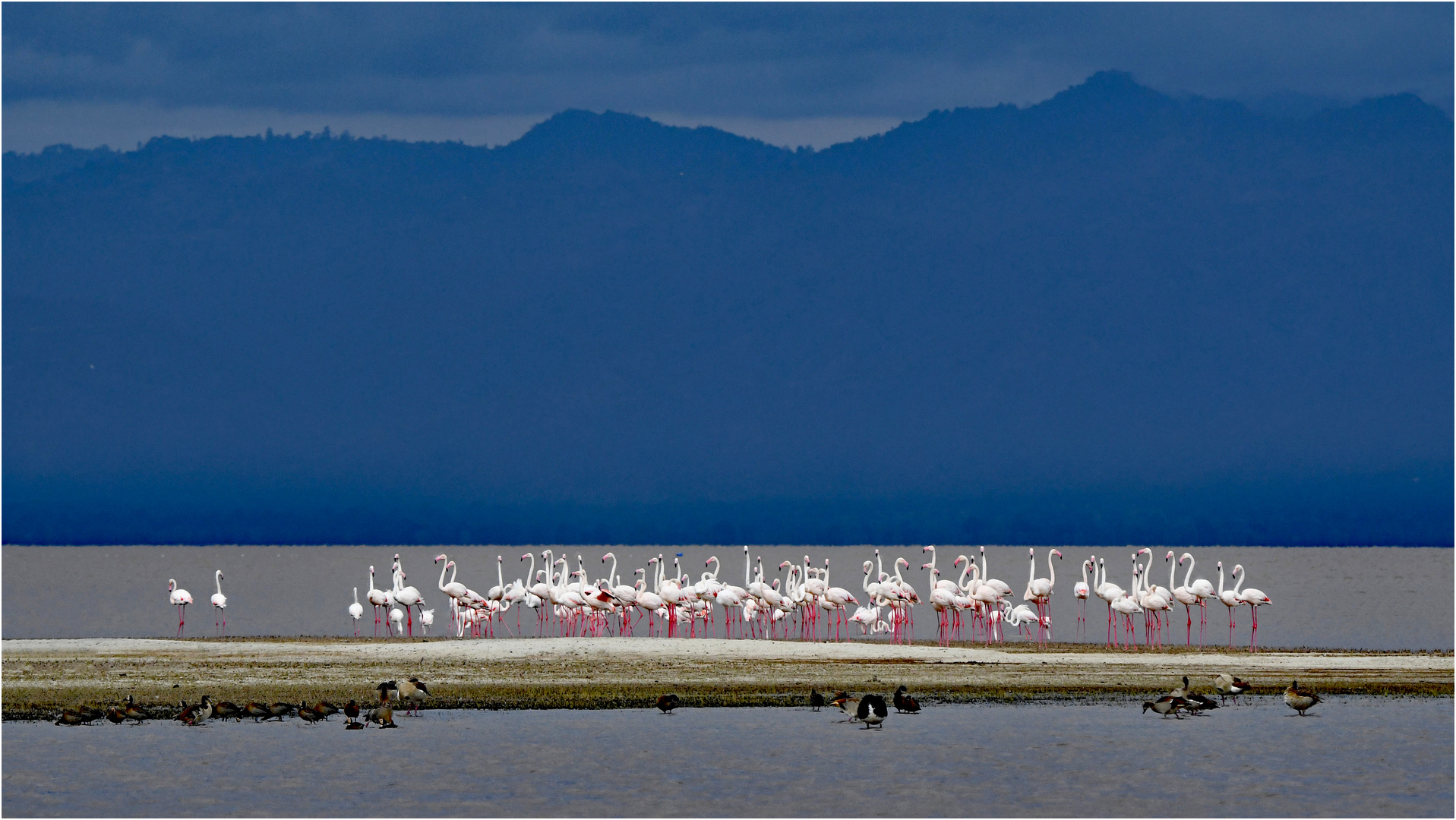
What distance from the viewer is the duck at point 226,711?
943 inches

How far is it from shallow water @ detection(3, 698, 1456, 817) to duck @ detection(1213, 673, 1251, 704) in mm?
1408

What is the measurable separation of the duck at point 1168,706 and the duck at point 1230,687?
227cm

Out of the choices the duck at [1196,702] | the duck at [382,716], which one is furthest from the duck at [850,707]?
the duck at [382,716]

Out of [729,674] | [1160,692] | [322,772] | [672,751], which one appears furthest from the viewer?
[729,674]

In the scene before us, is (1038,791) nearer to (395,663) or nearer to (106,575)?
(395,663)

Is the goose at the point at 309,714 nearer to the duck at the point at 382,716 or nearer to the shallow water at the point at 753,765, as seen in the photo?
the shallow water at the point at 753,765

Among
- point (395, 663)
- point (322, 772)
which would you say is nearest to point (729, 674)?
point (395, 663)

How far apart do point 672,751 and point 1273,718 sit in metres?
8.55

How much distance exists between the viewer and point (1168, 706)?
25125 millimetres

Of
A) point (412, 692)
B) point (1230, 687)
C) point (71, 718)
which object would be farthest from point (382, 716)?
point (1230, 687)

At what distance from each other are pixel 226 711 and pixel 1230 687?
1412 centimetres

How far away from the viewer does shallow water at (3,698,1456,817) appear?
61.5 feet

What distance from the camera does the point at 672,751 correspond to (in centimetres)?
2200

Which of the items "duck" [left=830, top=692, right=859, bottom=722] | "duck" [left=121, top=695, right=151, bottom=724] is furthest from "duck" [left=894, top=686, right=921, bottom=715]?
"duck" [left=121, top=695, right=151, bottom=724]
